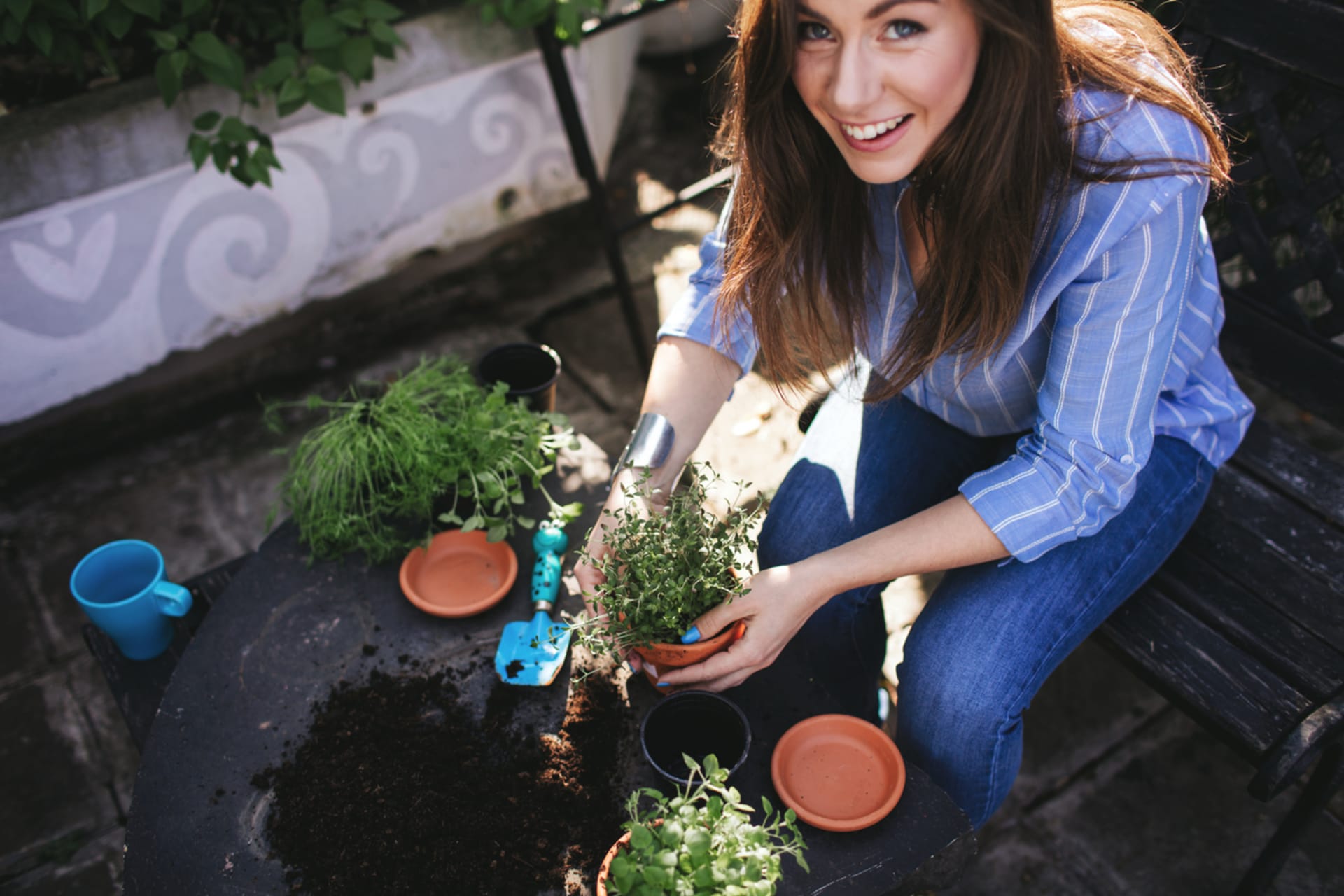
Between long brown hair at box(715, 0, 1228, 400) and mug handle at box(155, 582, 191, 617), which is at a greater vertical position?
long brown hair at box(715, 0, 1228, 400)

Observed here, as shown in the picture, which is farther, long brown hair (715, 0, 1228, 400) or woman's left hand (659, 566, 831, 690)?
woman's left hand (659, 566, 831, 690)

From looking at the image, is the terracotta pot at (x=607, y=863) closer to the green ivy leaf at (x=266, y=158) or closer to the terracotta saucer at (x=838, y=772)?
the terracotta saucer at (x=838, y=772)

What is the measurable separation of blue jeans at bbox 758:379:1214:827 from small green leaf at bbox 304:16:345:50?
1.81 metres

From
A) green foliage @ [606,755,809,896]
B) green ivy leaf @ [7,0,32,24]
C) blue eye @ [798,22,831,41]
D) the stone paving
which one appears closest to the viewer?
green foliage @ [606,755,809,896]

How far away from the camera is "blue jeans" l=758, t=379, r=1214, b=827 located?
1600 mm

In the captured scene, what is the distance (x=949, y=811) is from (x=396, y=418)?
1.20m

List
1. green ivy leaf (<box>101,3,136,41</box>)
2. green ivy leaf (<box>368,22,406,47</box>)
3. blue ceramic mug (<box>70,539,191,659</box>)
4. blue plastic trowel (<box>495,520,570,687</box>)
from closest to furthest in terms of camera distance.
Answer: blue plastic trowel (<box>495,520,570,687</box>)
blue ceramic mug (<box>70,539,191,659</box>)
green ivy leaf (<box>101,3,136,41</box>)
green ivy leaf (<box>368,22,406,47</box>)

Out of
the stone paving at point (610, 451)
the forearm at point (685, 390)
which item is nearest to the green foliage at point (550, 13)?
the stone paving at point (610, 451)

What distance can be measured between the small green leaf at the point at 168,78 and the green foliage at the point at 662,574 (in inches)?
75.5

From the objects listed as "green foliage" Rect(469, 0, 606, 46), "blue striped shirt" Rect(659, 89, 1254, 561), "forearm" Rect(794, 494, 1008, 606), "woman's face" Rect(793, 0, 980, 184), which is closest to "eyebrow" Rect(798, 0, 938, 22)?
"woman's face" Rect(793, 0, 980, 184)

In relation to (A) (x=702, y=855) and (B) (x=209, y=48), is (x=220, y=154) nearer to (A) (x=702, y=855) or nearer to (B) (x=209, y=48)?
(B) (x=209, y=48)

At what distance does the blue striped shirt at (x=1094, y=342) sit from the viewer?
1.39 metres

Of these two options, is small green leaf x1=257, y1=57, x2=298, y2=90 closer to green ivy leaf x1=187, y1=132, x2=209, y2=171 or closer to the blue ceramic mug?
green ivy leaf x1=187, y1=132, x2=209, y2=171

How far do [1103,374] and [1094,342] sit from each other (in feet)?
0.18
